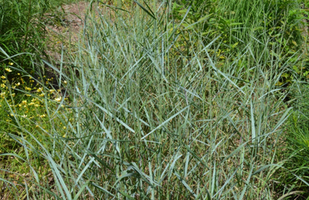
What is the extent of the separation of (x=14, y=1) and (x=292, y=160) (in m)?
2.90

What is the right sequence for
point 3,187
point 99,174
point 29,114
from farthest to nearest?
1. point 29,114
2. point 3,187
3. point 99,174

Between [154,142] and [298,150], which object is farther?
[298,150]

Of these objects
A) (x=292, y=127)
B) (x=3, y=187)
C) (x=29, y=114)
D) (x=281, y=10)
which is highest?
(x=281, y=10)

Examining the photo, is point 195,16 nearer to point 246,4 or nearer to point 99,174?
point 246,4

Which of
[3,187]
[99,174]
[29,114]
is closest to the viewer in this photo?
[99,174]

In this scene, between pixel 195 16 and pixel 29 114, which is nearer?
pixel 29 114

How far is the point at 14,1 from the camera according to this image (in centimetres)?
325

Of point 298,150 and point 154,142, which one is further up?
point 154,142

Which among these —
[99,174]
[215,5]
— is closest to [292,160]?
[99,174]

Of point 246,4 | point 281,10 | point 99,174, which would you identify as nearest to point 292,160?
point 99,174

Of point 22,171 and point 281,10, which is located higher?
point 281,10

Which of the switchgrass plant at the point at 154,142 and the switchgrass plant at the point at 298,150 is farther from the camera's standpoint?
the switchgrass plant at the point at 298,150

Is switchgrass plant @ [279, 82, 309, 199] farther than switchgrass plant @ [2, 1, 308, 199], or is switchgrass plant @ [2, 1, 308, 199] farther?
switchgrass plant @ [279, 82, 309, 199]

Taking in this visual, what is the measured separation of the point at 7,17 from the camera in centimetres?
343
